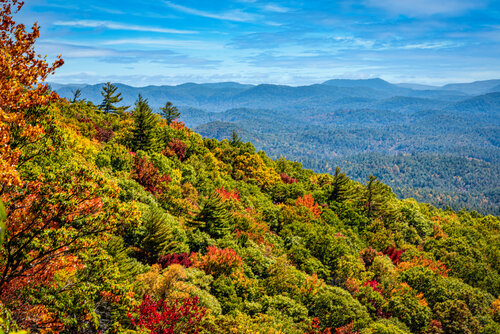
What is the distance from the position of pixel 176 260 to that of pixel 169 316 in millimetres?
7245

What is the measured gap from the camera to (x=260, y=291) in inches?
945

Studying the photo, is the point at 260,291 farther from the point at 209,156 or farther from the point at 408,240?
the point at 408,240

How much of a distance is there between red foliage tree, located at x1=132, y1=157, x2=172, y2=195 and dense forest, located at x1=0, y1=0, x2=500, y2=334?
0.58 feet

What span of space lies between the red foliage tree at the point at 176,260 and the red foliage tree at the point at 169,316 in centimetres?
534

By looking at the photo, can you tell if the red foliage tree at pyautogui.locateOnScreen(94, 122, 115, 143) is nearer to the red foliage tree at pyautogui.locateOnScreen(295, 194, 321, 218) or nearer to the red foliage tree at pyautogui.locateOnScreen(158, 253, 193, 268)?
the red foliage tree at pyautogui.locateOnScreen(158, 253, 193, 268)

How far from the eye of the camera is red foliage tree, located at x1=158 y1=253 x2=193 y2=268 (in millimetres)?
21891

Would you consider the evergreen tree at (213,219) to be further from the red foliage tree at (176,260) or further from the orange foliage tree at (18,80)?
the orange foliage tree at (18,80)

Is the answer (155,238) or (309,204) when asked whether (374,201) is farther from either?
(155,238)

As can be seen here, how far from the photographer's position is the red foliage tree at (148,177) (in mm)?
34250

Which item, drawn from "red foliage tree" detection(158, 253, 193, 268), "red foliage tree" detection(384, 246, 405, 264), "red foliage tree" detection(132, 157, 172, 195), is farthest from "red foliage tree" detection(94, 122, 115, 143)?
"red foliage tree" detection(384, 246, 405, 264)

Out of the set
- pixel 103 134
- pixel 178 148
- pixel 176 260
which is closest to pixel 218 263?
pixel 176 260

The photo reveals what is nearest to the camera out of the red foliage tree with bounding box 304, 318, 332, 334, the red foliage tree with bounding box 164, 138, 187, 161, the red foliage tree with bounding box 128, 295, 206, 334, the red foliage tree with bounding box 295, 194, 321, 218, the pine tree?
the red foliage tree with bounding box 128, 295, 206, 334

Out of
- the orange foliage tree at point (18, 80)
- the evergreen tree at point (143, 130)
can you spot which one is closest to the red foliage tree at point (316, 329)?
the orange foliage tree at point (18, 80)

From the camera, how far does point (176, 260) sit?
22250 millimetres
